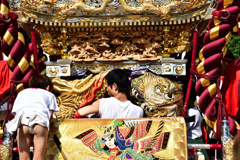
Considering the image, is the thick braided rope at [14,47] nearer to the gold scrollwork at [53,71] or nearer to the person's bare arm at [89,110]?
the gold scrollwork at [53,71]

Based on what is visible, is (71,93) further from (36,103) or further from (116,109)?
(36,103)

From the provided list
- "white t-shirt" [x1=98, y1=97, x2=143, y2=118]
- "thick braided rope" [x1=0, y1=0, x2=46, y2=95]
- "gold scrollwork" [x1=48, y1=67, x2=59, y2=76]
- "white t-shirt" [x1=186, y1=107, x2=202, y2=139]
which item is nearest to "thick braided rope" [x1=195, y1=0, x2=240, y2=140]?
"white t-shirt" [x1=186, y1=107, x2=202, y2=139]

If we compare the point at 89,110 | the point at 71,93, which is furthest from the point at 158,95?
the point at 71,93

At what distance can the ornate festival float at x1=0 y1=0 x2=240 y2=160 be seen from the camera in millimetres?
5074

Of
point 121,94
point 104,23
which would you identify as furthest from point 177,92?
point 104,23

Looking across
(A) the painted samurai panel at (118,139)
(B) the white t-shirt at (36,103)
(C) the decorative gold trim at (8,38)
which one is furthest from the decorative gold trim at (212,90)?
(C) the decorative gold trim at (8,38)

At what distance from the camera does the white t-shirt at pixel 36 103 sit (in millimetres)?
4660

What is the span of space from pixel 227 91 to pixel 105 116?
91.7 inches

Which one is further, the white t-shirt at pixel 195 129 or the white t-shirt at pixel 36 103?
the white t-shirt at pixel 195 129

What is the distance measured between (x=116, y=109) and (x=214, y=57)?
1833 millimetres

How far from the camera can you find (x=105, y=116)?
17.5ft

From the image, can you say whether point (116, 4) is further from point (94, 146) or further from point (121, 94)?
point (94, 146)

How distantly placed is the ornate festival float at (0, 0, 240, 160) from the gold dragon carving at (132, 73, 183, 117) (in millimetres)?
16

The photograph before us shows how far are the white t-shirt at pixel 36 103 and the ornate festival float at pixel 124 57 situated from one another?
39 centimetres
